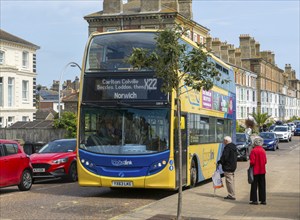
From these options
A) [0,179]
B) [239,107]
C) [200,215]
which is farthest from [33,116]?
[200,215]

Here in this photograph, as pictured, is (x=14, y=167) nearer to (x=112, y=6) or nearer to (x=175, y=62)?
(x=175, y=62)

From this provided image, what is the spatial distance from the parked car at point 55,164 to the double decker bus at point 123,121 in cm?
464

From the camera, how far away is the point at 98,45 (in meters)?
14.9

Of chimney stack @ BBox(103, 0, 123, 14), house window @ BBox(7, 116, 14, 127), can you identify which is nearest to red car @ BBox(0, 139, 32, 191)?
house window @ BBox(7, 116, 14, 127)

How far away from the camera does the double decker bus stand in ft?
46.2

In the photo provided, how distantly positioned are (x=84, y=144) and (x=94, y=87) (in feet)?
5.24

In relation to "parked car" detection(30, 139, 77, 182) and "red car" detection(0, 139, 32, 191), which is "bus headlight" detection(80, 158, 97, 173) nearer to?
"red car" detection(0, 139, 32, 191)

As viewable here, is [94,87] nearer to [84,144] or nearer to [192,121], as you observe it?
[84,144]

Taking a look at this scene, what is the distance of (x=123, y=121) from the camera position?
46.9 feet

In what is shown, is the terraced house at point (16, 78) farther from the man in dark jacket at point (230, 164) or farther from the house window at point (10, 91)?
the man in dark jacket at point (230, 164)

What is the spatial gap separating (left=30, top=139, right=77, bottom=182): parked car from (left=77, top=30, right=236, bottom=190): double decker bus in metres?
4.64

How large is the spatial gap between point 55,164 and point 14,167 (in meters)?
2.98

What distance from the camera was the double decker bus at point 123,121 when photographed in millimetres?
14086

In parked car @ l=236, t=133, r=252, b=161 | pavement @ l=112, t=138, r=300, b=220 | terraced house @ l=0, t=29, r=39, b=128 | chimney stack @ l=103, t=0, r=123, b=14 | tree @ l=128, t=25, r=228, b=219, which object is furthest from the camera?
chimney stack @ l=103, t=0, r=123, b=14
